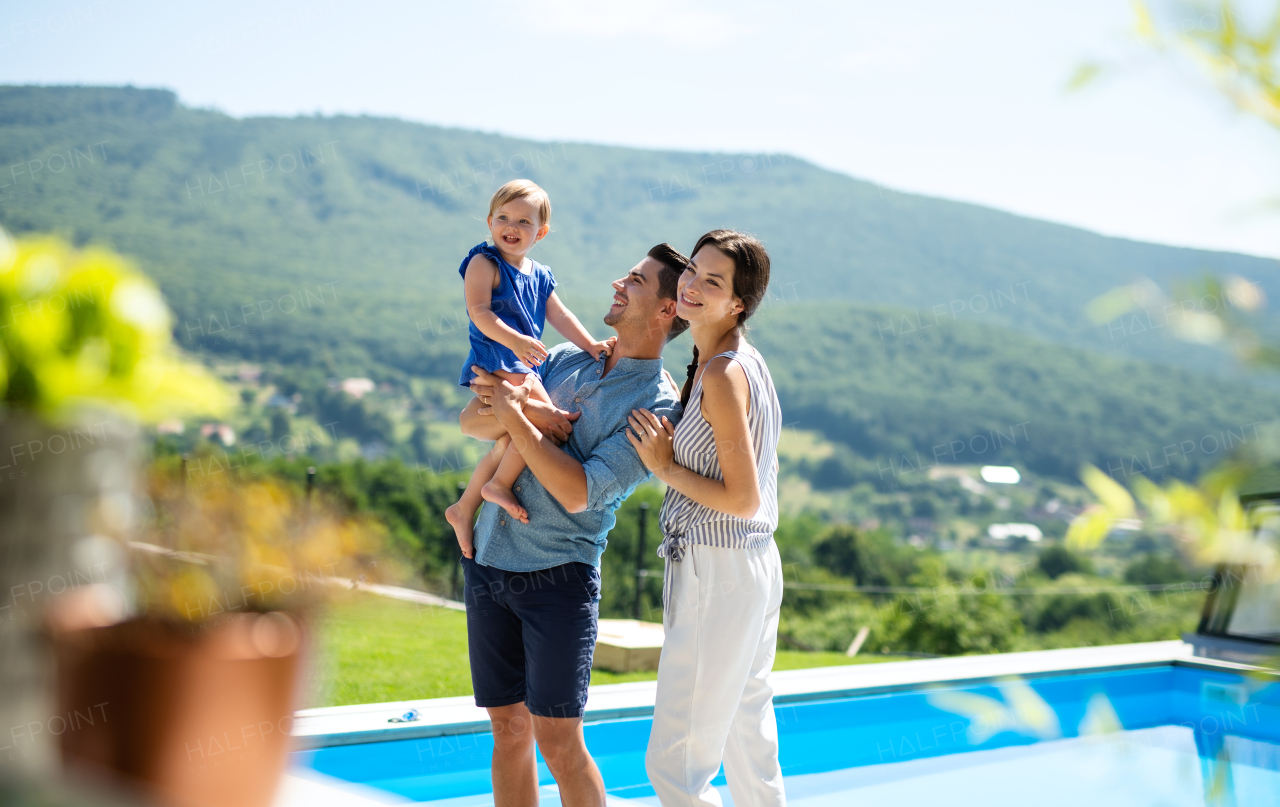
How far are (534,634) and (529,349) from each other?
3.08 ft

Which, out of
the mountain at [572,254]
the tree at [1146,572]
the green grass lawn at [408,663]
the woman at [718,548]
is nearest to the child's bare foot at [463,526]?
the woman at [718,548]

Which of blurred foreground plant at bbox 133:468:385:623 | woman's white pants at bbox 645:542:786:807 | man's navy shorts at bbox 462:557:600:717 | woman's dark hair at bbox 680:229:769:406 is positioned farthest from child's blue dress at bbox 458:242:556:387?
blurred foreground plant at bbox 133:468:385:623

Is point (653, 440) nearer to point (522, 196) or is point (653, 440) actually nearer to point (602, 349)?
point (602, 349)

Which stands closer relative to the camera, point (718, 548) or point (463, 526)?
point (718, 548)

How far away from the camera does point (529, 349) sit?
2.91 m

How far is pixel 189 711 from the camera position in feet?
2.11

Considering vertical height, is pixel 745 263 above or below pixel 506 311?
above

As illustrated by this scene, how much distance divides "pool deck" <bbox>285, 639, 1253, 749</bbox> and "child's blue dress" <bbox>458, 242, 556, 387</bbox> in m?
1.20

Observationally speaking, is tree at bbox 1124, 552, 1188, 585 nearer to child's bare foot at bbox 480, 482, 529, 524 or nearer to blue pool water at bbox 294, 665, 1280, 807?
blue pool water at bbox 294, 665, 1280, 807

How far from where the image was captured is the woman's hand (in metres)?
2.33

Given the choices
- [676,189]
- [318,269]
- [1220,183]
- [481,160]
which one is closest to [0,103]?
[318,269]

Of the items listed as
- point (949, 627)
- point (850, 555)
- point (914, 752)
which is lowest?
point (850, 555)

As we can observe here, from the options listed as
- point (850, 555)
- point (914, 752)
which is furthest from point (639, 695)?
point (850, 555)

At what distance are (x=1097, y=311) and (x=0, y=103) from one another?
6013cm
